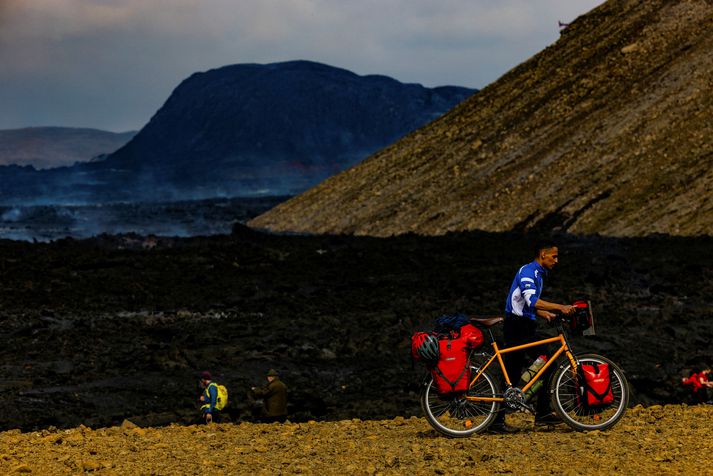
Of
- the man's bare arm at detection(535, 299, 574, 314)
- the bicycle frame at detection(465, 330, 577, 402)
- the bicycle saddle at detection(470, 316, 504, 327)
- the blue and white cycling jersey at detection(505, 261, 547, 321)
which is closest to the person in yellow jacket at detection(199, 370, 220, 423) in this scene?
the bicycle frame at detection(465, 330, 577, 402)

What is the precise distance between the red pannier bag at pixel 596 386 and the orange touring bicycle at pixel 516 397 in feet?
0.07

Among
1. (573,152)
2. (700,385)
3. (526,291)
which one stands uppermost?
(573,152)

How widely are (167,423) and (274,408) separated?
1.84m

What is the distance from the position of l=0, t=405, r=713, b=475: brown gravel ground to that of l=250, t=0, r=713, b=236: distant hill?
31642 mm

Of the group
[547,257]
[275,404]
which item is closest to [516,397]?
[547,257]

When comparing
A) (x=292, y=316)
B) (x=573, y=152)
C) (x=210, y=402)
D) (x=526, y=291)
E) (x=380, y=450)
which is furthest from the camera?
(x=573, y=152)

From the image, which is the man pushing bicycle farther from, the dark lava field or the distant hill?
the distant hill

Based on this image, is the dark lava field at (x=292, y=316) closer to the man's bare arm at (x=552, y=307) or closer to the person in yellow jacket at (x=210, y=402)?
the person in yellow jacket at (x=210, y=402)

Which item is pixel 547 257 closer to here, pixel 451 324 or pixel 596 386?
pixel 451 324

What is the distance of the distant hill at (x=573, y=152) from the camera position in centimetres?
4641

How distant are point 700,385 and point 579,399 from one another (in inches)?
196

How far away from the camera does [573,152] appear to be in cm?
5438

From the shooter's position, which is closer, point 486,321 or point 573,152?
point 486,321

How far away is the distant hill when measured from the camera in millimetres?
46406
